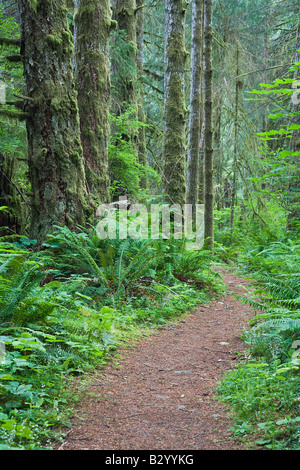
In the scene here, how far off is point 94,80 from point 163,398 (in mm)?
6026

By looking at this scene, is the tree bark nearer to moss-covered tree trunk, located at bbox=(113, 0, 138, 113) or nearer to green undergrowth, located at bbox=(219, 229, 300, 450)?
moss-covered tree trunk, located at bbox=(113, 0, 138, 113)

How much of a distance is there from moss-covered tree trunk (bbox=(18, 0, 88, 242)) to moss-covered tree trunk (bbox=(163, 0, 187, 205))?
346 cm

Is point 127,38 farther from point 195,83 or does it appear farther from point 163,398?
point 163,398

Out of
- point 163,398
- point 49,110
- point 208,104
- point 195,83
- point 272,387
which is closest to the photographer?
point 272,387

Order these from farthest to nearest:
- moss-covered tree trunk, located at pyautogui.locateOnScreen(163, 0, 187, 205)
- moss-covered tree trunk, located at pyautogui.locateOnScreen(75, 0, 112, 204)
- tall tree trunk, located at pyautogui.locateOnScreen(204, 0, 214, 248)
→ tall tree trunk, located at pyautogui.locateOnScreen(204, 0, 214, 248) < moss-covered tree trunk, located at pyautogui.locateOnScreen(163, 0, 187, 205) < moss-covered tree trunk, located at pyautogui.locateOnScreen(75, 0, 112, 204)

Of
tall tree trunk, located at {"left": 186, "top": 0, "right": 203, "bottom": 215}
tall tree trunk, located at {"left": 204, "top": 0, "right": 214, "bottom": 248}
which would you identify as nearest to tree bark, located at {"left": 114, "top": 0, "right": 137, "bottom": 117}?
tall tree trunk, located at {"left": 186, "top": 0, "right": 203, "bottom": 215}

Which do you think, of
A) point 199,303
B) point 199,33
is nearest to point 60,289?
point 199,303

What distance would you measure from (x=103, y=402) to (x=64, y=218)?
3332 millimetres

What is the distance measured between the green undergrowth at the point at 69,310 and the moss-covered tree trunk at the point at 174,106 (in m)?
1.98

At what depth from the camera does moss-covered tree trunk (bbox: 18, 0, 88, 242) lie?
560cm

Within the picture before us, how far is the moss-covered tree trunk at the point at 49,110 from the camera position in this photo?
560 centimetres

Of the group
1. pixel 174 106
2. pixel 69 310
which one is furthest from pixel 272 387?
pixel 174 106

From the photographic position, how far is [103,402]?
2.97 meters

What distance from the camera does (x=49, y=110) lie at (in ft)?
18.5
